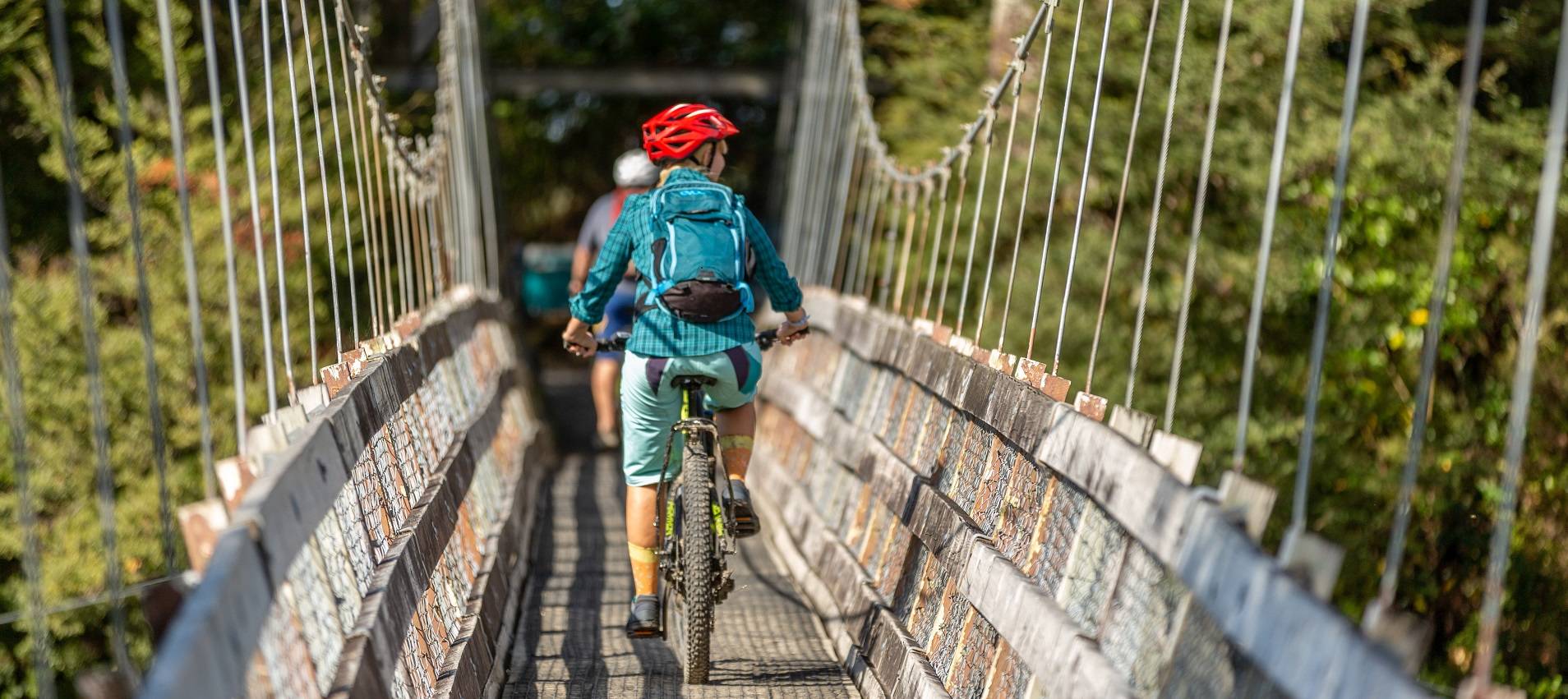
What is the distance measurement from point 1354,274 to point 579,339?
7747mm

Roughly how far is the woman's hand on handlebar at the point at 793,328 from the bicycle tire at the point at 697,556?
381 millimetres

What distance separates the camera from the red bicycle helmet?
12.4 feet

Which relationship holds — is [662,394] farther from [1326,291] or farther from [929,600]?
[1326,291]

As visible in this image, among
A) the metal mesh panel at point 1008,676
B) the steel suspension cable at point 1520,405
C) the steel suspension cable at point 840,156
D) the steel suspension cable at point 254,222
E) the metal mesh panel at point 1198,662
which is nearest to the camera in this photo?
the steel suspension cable at point 1520,405

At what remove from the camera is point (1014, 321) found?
10750 millimetres

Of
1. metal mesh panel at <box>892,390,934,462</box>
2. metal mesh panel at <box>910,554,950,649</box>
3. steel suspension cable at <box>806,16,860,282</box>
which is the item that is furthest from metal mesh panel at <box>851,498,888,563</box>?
steel suspension cable at <box>806,16,860,282</box>

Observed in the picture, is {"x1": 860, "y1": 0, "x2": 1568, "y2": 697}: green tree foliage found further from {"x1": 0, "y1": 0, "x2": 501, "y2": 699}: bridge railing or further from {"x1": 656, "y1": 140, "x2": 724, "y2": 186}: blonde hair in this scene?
{"x1": 656, "y1": 140, "x2": 724, "y2": 186}: blonde hair

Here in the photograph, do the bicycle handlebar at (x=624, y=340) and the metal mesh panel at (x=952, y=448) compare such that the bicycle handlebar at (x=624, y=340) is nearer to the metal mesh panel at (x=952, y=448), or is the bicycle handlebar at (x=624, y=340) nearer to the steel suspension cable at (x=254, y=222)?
the metal mesh panel at (x=952, y=448)

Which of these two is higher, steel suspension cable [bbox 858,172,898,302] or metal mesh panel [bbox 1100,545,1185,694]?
metal mesh panel [bbox 1100,545,1185,694]

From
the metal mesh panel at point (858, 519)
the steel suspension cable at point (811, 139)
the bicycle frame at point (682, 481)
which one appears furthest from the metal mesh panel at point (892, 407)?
the steel suspension cable at point (811, 139)

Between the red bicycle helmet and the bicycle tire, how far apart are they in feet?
2.01

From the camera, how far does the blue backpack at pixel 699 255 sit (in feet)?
11.8

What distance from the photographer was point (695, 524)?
355cm

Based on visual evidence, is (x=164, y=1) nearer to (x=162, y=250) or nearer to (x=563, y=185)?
(x=162, y=250)
